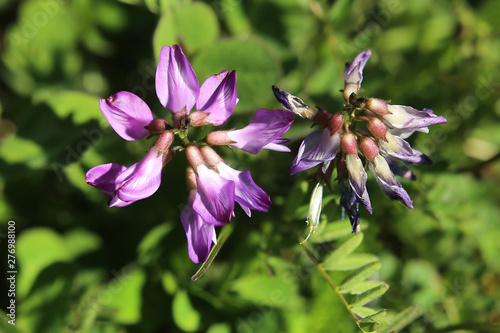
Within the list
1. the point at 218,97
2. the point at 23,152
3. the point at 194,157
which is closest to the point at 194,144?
the point at 194,157

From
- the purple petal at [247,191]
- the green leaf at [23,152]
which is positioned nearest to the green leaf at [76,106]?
the green leaf at [23,152]

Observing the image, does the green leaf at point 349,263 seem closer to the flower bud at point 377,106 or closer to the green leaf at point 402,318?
the green leaf at point 402,318

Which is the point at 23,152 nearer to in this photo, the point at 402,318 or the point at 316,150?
the point at 316,150

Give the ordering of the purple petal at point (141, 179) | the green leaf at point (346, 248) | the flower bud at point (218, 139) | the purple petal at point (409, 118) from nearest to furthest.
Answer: the purple petal at point (141, 179) → the purple petal at point (409, 118) → the flower bud at point (218, 139) → the green leaf at point (346, 248)

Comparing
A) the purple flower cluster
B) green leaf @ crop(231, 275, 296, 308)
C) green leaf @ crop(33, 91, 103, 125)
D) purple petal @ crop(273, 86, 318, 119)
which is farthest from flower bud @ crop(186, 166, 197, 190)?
green leaf @ crop(33, 91, 103, 125)

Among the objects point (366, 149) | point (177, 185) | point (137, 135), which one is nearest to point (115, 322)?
point (177, 185)

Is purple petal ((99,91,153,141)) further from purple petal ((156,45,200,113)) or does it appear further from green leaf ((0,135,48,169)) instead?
green leaf ((0,135,48,169))
